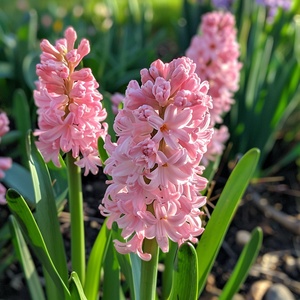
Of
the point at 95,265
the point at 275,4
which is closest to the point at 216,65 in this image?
the point at 95,265

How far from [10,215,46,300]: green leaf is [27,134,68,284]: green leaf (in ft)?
0.42

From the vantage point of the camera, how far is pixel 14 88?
2.62m

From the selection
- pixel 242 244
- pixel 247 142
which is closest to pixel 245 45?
pixel 247 142

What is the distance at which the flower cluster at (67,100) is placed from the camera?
94cm

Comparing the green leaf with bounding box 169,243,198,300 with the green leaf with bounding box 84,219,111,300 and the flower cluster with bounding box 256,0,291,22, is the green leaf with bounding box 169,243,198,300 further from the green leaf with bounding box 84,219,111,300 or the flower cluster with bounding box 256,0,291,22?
the flower cluster with bounding box 256,0,291,22

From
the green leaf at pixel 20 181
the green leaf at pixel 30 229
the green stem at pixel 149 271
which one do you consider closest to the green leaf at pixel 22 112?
the green leaf at pixel 20 181

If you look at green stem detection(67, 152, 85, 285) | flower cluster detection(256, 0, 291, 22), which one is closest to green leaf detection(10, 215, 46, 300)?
green stem detection(67, 152, 85, 285)

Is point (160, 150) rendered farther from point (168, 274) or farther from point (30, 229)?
point (168, 274)

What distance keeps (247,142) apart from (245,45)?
46cm

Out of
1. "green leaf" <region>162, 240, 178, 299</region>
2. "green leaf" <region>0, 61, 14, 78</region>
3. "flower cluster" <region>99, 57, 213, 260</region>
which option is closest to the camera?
"flower cluster" <region>99, 57, 213, 260</region>

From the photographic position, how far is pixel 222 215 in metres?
1.12

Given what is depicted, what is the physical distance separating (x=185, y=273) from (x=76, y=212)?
0.26 meters

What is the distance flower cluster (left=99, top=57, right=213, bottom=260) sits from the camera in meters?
0.79

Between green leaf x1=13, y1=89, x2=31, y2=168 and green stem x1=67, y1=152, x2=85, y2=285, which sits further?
green leaf x1=13, y1=89, x2=31, y2=168
